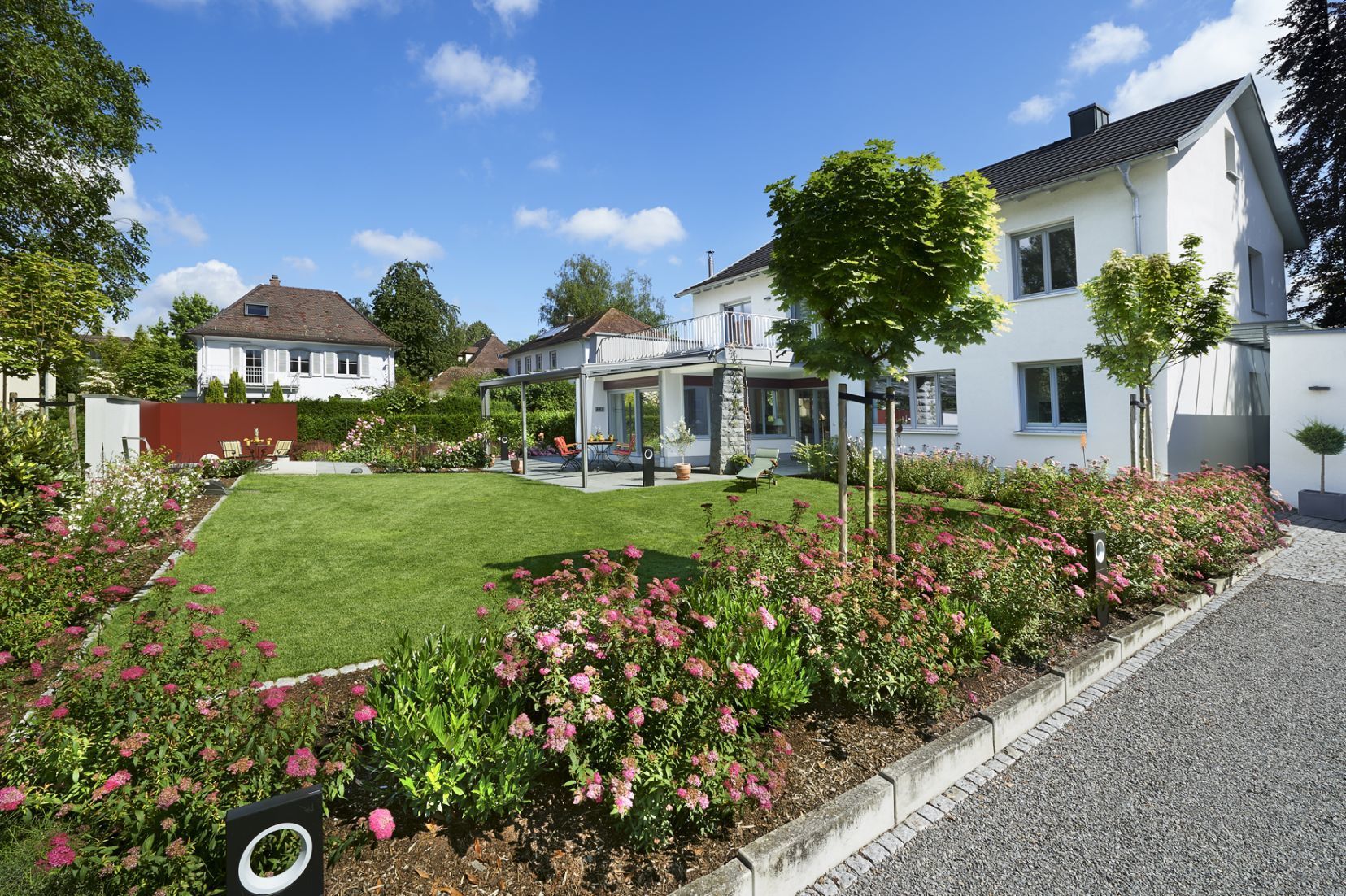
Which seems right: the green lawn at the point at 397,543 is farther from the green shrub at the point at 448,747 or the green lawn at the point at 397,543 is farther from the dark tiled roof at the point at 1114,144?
the dark tiled roof at the point at 1114,144

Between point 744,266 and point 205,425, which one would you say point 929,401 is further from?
point 205,425

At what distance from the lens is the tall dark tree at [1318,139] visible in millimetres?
19066

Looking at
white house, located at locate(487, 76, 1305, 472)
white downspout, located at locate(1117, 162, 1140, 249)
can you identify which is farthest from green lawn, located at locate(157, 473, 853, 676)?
white downspout, located at locate(1117, 162, 1140, 249)

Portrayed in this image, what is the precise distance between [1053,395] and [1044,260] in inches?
115

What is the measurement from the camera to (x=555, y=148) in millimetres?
14961

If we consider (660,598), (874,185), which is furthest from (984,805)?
(874,185)

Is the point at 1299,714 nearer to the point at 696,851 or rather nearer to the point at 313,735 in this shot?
the point at 696,851

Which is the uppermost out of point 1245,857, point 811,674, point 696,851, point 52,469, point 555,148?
point 555,148

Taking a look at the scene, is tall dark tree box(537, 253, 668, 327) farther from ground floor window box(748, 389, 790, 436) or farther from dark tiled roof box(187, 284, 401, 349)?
ground floor window box(748, 389, 790, 436)

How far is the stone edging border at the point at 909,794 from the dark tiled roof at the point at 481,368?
138 feet

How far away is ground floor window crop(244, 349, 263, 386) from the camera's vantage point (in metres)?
34.8

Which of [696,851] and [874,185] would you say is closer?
[696,851]

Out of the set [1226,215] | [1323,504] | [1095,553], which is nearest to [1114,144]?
[1226,215]

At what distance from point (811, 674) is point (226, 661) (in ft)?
9.42
